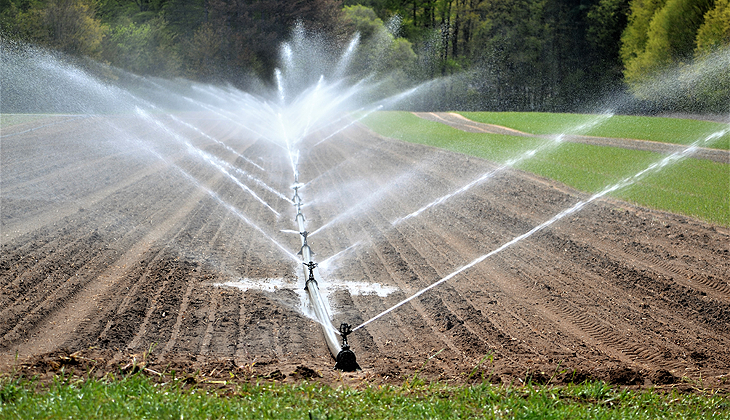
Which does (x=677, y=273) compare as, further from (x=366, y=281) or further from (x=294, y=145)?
(x=294, y=145)

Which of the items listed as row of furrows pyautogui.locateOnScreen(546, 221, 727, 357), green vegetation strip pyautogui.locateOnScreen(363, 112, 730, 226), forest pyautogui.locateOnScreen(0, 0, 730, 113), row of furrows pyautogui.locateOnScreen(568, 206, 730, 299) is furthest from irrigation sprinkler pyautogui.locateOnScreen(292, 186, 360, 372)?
forest pyautogui.locateOnScreen(0, 0, 730, 113)

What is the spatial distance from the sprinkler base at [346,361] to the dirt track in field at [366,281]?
19 centimetres

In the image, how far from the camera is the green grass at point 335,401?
431 centimetres

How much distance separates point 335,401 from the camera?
481cm

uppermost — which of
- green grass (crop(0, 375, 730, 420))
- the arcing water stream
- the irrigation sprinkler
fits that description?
green grass (crop(0, 375, 730, 420))

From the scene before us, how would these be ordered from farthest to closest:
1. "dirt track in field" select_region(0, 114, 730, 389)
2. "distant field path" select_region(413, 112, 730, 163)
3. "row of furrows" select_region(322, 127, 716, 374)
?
1. "distant field path" select_region(413, 112, 730, 163)
2. "row of furrows" select_region(322, 127, 716, 374)
3. "dirt track in field" select_region(0, 114, 730, 389)

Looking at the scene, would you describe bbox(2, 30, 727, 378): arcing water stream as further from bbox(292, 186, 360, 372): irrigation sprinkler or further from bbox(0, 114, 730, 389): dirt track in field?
bbox(0, 114, 730, 389): dirt track in field

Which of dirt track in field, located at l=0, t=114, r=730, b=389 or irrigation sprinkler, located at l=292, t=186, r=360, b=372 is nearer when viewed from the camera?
irrigation sprinkler, located at l=292, t=186, r=360, b=372

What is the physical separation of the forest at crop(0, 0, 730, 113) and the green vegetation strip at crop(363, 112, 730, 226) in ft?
50.6

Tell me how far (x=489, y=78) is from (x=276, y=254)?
64.7 m

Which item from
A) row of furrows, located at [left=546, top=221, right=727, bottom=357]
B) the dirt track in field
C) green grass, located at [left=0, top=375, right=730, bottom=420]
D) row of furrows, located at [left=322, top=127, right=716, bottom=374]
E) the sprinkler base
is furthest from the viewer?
row of furrows, located at [left=546, top=221, right=727, bottom=357]

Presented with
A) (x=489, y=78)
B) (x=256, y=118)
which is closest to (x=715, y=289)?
(x=256, y=118)

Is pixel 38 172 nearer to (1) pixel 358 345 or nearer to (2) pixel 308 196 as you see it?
(2) pixel 308 196

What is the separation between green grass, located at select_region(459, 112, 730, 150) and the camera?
87.1ft
